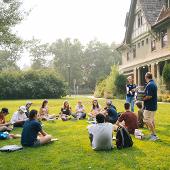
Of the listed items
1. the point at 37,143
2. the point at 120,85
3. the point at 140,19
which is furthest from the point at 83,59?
the point at 37,143

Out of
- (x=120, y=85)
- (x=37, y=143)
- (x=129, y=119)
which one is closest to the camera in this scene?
(x=37, y=143)

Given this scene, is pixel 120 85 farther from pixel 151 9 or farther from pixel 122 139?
pixel 122 139

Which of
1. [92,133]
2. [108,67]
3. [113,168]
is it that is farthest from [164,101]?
[108,67]

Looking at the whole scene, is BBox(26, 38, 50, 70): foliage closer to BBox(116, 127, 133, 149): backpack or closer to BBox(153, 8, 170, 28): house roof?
BBox(153, 8, 170, 28): house roof

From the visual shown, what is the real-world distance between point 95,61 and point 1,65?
26.0 metres

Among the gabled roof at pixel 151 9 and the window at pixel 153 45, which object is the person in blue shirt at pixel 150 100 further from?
the window at pixel 153 45

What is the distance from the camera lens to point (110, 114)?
1536cm

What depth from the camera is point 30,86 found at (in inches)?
2180

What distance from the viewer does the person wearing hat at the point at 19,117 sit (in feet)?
52.3

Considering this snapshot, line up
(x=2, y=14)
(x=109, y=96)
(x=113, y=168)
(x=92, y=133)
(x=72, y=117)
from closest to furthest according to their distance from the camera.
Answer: (x=113, y=168)
(x=92, y=133)
(x=72, y=117)
(x=2, y=14)
(x=109, y=96)

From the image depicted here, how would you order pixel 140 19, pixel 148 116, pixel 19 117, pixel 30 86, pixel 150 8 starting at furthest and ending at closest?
pixel 30 86 → pixel 140 19 → pixel 150 8 → pixel 19 117 → pixel 148 116

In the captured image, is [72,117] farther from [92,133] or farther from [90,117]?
[92,133]

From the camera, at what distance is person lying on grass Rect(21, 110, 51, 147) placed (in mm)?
10641

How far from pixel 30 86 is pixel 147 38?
70.6ft
